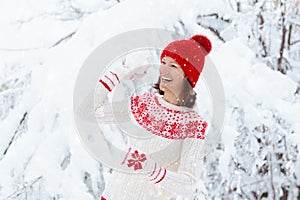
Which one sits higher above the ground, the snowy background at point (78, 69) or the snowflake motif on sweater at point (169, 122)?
the snowy background at point (78, 69)

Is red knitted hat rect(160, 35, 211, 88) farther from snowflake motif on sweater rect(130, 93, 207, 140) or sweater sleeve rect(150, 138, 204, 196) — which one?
sweater sleeve rect(150, 138, 204, 196)

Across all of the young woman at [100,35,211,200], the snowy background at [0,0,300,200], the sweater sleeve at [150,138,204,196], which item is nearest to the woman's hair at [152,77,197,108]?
the young woman at [100,35,211,200]

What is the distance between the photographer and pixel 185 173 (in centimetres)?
139

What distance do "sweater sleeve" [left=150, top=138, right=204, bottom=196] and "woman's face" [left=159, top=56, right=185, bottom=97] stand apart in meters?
0.19

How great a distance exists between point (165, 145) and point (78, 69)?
2.42 feet

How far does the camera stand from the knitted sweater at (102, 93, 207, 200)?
1.42m

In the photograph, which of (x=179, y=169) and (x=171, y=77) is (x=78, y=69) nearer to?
(x=171, y=77)

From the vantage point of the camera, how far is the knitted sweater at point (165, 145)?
1.42 metres

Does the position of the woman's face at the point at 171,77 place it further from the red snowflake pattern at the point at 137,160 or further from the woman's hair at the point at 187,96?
the red snowflake pattern at the point at 137,160

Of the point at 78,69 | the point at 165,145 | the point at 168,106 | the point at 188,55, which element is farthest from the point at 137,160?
the point at 78,69

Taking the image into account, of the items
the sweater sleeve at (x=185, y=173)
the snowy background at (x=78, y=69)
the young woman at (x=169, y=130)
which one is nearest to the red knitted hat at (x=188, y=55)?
the young woman at (x=169, y=130)

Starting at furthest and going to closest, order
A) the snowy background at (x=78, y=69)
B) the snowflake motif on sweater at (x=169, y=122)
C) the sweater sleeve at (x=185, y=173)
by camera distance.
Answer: the snowy background at (x=78, y=69)
the snowflake motif on sweater at (x=169, y=122)
the sweater sleeve at (x=185, y=173)

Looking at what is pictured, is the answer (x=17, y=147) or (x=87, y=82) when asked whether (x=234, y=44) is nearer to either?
(x=87, y=82)

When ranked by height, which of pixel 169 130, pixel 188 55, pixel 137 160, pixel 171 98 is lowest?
pixel 137 160
